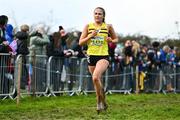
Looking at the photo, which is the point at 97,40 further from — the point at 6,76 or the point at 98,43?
the point at 6,76

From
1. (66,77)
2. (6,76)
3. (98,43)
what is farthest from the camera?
(66,77)

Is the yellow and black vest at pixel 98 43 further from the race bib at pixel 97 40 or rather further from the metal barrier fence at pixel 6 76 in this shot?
the metal barrier fence at pixel 6 76

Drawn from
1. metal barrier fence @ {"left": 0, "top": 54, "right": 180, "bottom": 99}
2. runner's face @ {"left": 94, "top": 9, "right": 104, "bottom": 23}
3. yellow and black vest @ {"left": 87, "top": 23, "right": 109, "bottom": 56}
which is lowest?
metal barrier fence @ {"left": 0, "top": 54, "right": 180, "bottom": 99}

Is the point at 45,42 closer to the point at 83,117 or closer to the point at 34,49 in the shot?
the point at 34,49

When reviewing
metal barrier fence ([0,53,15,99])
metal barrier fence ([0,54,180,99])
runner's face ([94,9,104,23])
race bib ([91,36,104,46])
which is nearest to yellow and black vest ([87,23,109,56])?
race bib ([91,36,104,46])

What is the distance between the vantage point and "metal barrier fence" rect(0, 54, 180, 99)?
15.5 metres

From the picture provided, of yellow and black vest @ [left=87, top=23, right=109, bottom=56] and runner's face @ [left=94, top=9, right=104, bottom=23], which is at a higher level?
runner's face @ [left=94, top=9, right=104, bottom=23]

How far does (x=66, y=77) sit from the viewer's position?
18.6 metres

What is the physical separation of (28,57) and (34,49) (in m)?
1.08

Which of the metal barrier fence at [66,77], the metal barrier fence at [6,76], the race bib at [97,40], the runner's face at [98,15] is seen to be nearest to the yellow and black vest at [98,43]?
the race bib at [97,40]

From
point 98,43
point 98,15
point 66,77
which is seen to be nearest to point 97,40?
point 98,43

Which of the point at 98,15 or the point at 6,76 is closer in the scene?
the point at 98,15

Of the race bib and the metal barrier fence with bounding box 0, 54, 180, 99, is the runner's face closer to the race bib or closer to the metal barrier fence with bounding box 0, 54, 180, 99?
the race bib

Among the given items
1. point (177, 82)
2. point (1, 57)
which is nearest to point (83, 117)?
point (1, 57)
